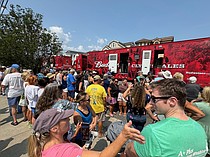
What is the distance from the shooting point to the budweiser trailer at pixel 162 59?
21.3 ft

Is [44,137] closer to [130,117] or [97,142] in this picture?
[130,117]

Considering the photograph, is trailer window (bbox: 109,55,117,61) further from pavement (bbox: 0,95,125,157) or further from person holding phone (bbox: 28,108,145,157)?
person holding phone (bbox: 28,108,145,157)

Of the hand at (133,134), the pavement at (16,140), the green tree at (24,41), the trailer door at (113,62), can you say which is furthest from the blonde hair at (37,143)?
the green tree at (24,41)

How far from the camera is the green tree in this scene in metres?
12.1

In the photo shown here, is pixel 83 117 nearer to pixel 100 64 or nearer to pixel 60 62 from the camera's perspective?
pixel 100 64

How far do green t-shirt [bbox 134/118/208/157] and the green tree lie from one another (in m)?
14.1

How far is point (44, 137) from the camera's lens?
1214 mm

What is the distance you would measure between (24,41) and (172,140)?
1477 centimetres

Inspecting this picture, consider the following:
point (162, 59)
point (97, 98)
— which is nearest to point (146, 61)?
point (162, 59)

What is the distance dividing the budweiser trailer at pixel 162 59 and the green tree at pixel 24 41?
19.2ft

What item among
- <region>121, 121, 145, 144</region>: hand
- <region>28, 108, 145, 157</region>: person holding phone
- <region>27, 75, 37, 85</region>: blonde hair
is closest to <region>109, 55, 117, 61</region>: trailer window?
<region>27, 75, 37, 85</region>: blonde hair

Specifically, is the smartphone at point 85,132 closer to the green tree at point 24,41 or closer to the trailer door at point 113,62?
the trailer door at point 113,62

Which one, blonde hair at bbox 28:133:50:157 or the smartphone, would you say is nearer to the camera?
blonde hair at bbox 28:133:50:157

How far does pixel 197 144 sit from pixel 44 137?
1.26 metres
